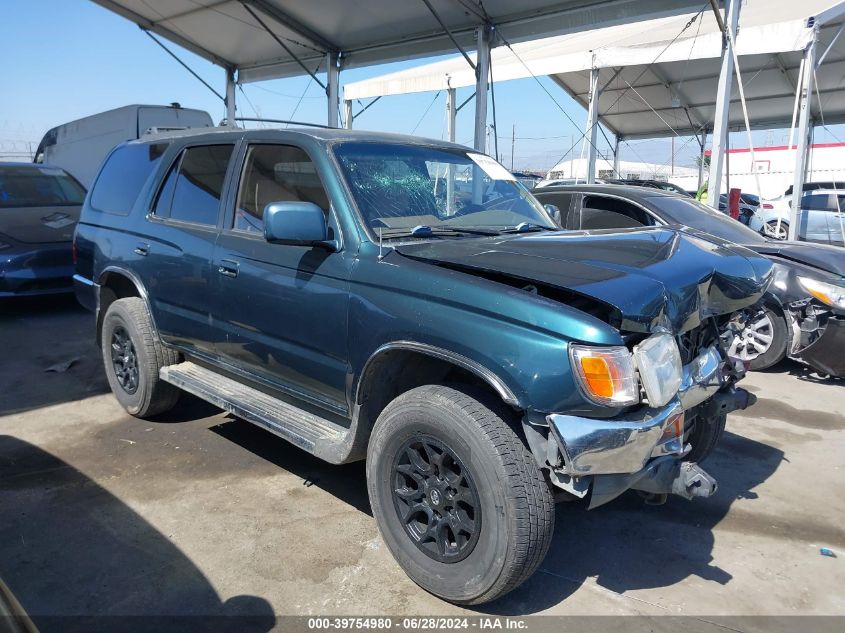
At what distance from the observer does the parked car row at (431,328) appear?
2387 mm

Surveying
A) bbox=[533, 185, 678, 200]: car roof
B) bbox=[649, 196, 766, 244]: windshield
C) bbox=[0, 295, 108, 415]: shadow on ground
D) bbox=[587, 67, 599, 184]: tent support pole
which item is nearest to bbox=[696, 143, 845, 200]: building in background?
bbox=[587, 67, 599, 184]: tent support pole

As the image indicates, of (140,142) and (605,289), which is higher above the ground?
(140,142)

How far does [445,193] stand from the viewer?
12.1 feet

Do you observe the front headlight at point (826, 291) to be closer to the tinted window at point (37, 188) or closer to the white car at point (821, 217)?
the white car at point (821, 217)

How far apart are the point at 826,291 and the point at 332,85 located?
33.8ft

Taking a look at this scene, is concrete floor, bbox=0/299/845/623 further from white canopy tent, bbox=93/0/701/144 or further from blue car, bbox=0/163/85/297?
white canopy tent, bbox=93/0/701/144

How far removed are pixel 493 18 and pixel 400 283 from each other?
8.93 meters

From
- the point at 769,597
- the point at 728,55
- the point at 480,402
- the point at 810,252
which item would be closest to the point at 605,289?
the point at 480,402

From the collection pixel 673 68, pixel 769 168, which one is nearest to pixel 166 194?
pixel 673 68

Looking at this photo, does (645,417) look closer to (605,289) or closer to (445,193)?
(605,289)

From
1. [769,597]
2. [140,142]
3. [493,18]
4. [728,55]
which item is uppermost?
[493,18]

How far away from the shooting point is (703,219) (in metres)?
6.63

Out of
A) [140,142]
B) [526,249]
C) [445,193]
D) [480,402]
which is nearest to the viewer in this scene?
[480,402]

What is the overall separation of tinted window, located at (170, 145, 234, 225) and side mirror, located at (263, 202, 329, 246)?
107cm
